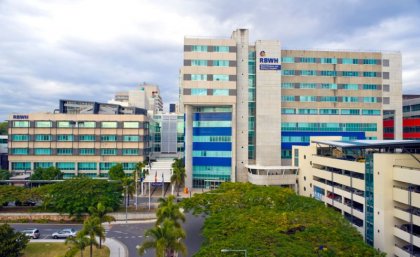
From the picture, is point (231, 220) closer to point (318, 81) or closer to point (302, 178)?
point (302, 178)

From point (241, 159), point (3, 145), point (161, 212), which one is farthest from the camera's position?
point (3, 145)

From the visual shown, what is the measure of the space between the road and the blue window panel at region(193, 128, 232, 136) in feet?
101

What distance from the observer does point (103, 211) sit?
166ft

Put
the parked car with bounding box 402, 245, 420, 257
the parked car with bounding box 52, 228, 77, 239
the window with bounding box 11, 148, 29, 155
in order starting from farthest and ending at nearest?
the window with bounding box 11, 148, 29, 155
the parked car with bounding box 52, 228, 77, 239
the parked car with bounding box 402, 245, 420, 257

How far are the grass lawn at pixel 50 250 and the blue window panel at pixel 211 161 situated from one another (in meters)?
45.8

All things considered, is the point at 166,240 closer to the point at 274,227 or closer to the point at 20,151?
the point at 274,227

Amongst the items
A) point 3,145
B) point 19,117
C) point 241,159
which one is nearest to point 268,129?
point 241,159

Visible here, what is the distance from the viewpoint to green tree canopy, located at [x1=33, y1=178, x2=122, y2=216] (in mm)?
60656

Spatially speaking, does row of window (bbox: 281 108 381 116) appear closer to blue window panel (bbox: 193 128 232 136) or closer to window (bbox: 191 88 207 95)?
blue window panel (bbox: 193 128 232 136)

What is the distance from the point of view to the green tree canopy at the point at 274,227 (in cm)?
3100

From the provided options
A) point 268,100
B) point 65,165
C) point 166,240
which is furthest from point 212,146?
point 166,240

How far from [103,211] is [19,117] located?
69111mm

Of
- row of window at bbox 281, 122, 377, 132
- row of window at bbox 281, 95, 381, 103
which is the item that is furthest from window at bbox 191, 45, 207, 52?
row of window at bbox 281, 122, 377, 132

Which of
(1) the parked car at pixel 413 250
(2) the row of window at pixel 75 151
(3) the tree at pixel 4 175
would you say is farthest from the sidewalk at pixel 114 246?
(2) the row of window at pixel 75 151
